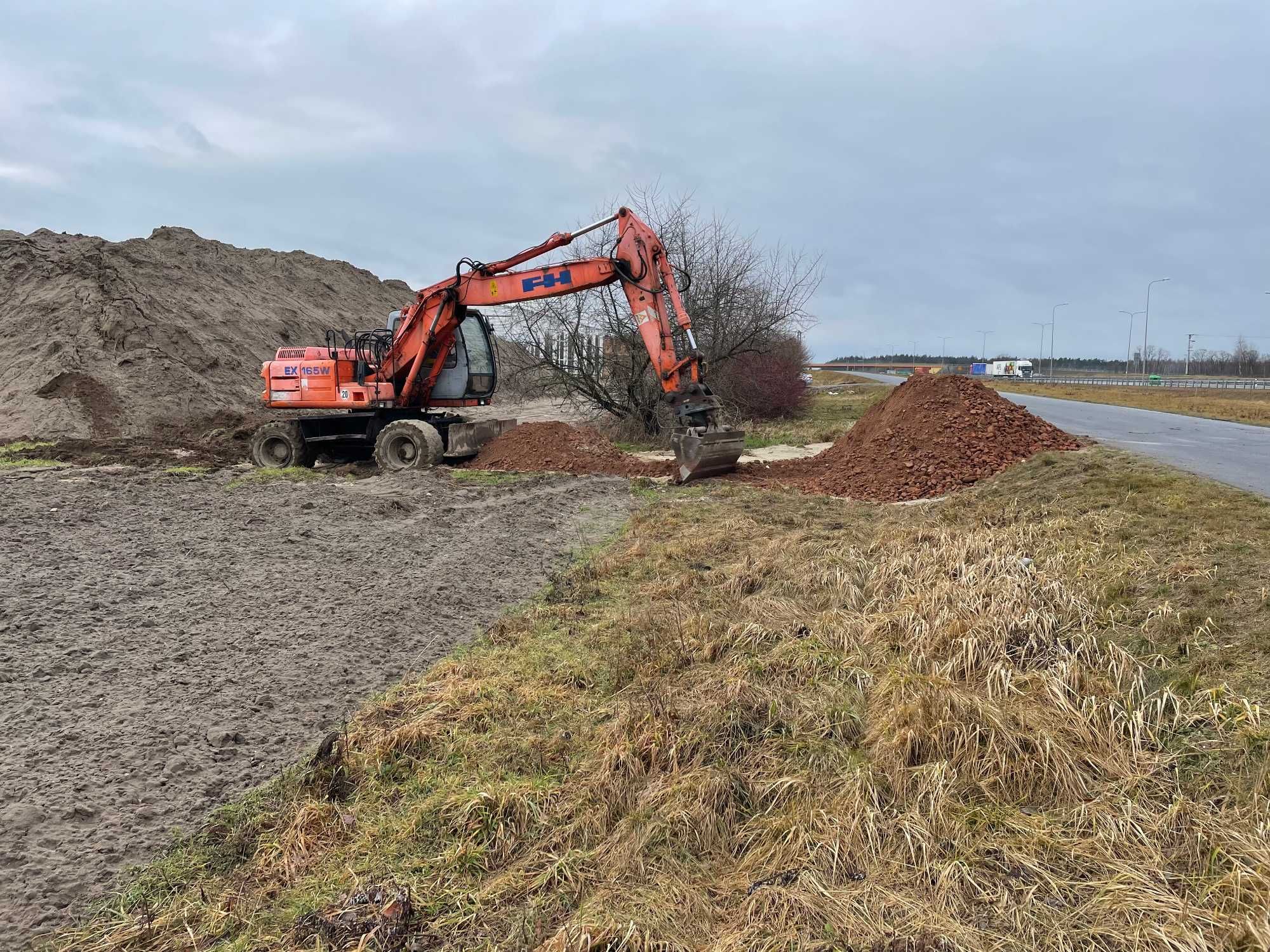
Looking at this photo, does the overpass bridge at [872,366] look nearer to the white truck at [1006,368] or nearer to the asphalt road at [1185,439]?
the white truck at [1006,368]

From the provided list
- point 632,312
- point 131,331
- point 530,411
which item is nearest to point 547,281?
point 632,312

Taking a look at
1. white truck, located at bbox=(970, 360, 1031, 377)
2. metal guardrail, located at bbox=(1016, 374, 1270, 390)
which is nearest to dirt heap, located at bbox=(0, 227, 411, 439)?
metal guardrail, located at bbox=(1016, 374, 1270, 390)

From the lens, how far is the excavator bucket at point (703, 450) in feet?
42.5

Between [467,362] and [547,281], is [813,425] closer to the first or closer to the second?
[467,362]

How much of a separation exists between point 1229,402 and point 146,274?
133 ft

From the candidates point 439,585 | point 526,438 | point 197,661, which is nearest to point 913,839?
point 197,661

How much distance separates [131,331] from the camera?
2667 centimetres

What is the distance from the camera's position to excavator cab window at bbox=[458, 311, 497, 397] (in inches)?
622

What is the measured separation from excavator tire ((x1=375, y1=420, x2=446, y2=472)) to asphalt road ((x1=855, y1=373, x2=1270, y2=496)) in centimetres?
1133


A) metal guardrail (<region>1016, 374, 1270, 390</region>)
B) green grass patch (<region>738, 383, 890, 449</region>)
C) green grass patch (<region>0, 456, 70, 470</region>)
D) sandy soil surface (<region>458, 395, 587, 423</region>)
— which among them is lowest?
green grass patch (<region>0, 456, 70, 470</region>)

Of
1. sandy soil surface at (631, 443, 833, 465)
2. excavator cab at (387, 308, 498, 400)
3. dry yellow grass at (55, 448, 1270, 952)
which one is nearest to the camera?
dry yellow grass at (55, 448, 1270, 952)

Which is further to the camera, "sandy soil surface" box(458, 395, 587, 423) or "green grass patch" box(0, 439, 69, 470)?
"sandy soil surface" box(458, 395, 587, 423)

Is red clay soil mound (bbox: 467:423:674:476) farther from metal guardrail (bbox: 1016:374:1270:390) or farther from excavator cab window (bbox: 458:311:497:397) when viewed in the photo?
metal guardrail (bbox: 1016:374:1270:390)

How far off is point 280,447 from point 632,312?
25.2 ft
